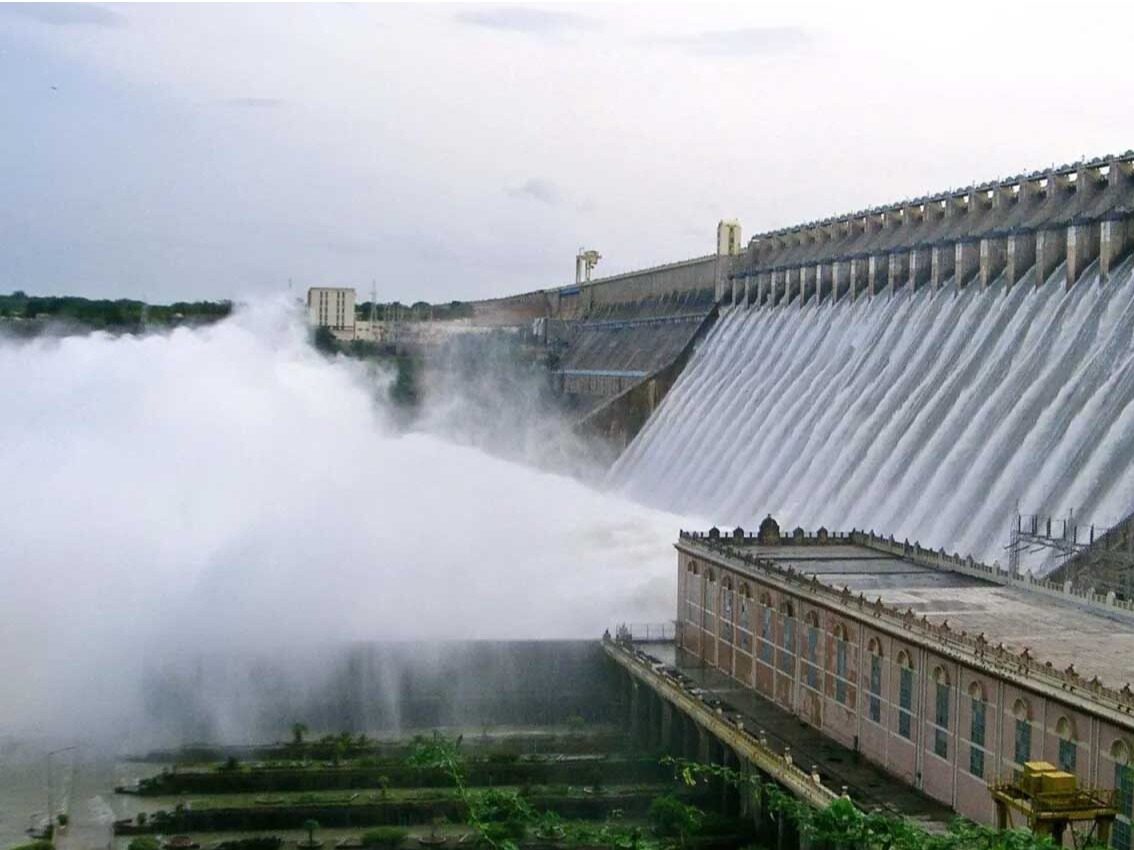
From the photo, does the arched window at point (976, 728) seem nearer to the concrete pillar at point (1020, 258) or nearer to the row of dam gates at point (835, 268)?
the row of dam gates at point (835, 268)

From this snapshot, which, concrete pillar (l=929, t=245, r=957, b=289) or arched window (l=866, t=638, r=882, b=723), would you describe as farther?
concrete pillar (l=929, t=245, r=957, b=289)

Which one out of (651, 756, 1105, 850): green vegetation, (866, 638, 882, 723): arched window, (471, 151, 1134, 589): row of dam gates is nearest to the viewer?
(651, 756, 1105, 850): green vegetation

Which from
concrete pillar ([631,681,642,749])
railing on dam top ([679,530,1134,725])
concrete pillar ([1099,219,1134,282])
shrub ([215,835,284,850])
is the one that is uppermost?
concrete pillar ([1099,219,1134,282])

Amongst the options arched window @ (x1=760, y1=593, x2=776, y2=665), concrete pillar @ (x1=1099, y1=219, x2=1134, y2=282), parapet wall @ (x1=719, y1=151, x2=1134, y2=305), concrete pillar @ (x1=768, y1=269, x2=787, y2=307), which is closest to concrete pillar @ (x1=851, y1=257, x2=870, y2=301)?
parapet wall @ (x1=719, y1=151, x2=1134, y2=305)

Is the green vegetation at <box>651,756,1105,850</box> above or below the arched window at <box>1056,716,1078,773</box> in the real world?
above

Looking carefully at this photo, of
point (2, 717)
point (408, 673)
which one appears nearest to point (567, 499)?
point (408, 673)

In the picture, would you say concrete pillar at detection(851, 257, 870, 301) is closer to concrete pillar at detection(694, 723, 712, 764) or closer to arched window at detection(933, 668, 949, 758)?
concrete pillar at detection(694, 723, 712, 764)

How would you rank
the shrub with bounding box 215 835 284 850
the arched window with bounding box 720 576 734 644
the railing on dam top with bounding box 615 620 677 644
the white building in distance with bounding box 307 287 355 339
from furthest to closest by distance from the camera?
1. the white building in distance with bounding box 307 287 355 339
2. the railing on dam top with bounding box 615 620 677 644
3. the arched window with bounding box 720 576 734 644
4. the shrub with bounding box 215 835 284 850

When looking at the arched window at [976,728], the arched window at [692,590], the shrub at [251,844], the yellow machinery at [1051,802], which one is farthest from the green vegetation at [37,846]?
the yellow machinery at [1051,802]
